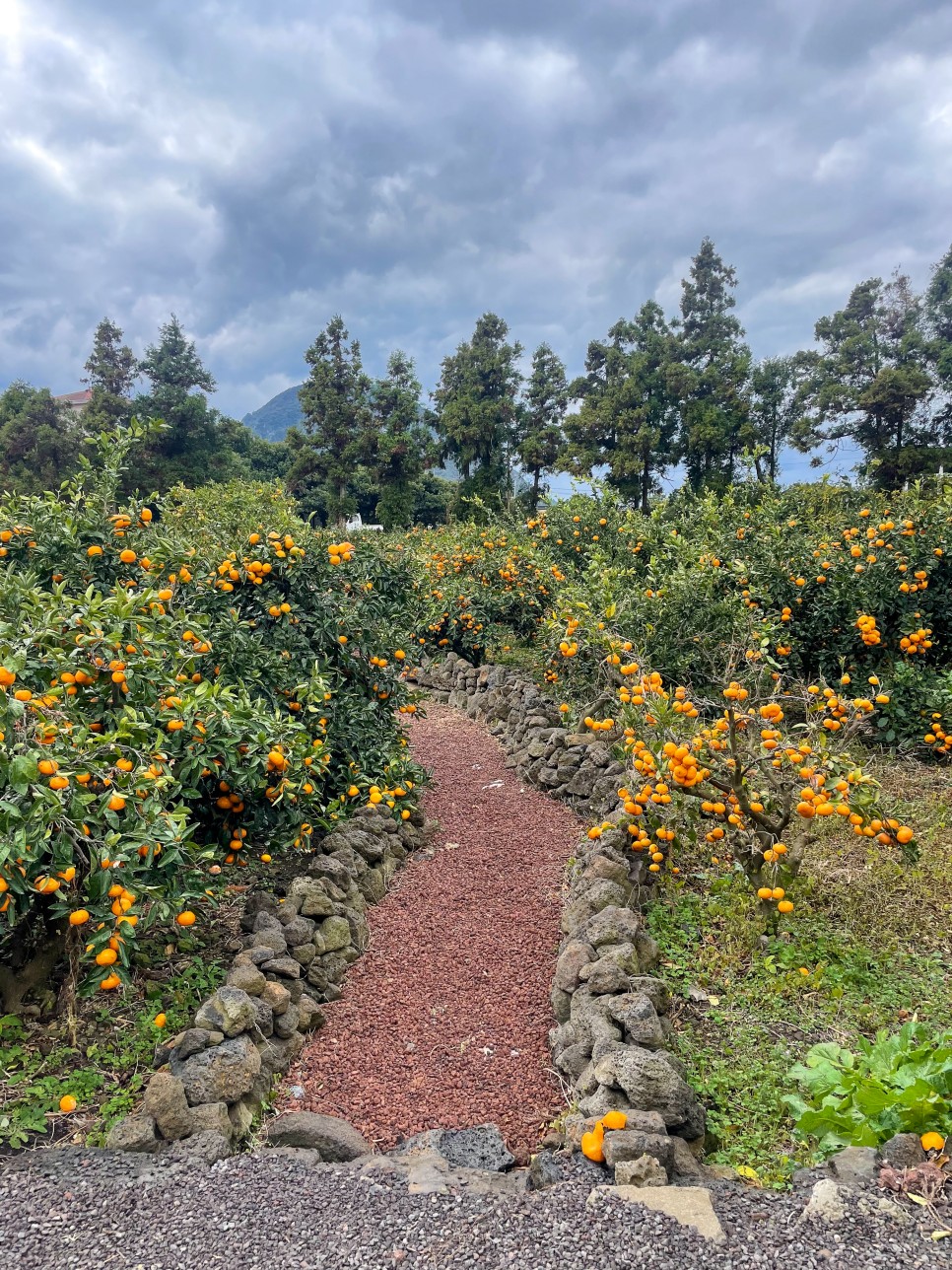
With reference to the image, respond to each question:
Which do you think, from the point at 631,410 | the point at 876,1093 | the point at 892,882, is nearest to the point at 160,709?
the point at 876,1093

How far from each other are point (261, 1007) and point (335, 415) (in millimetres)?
30219

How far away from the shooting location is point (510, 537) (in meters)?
9.58

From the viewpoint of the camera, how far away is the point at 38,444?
99.4ft

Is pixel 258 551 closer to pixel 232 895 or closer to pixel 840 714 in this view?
pixel 232 895

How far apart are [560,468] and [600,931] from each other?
2728 centimetres

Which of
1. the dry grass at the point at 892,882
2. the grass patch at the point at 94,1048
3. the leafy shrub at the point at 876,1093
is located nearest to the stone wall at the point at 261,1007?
the grass patch at the point at 94,1048

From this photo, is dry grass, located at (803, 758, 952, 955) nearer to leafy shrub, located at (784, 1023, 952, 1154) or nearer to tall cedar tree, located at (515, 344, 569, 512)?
leafy shrub, located at (784, 1023, 952, 1154)

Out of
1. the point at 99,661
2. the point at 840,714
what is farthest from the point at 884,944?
the point at 99,661

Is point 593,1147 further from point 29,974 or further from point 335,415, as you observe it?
point 335,415

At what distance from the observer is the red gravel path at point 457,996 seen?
2693mm

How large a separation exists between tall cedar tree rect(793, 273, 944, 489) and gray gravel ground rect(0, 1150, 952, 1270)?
1085 inches

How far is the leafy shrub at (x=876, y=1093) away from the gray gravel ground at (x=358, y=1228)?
11.5 inches

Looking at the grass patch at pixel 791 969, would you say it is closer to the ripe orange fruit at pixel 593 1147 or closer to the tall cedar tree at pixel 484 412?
the ripe orange fruit at pixel 593 1147

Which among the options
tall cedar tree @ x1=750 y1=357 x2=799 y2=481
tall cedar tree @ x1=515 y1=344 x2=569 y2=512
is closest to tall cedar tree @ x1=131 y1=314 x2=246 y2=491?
tall cedar tree @ x1=515 y1=344 x2=569 y2=512
